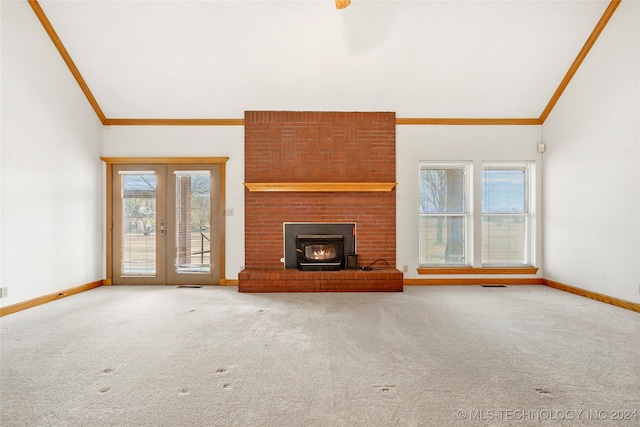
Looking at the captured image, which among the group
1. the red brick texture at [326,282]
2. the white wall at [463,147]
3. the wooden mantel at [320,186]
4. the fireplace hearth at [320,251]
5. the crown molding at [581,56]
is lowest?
the red brick texture at [326,282]

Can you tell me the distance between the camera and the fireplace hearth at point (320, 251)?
17.1 feet

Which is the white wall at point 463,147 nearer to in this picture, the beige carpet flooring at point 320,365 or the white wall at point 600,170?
the white wall at point 600,170

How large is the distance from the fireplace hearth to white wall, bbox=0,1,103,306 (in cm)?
327

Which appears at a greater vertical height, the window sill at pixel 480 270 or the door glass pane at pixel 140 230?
the door glass pane at pixel 140 230

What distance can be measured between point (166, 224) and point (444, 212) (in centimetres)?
467

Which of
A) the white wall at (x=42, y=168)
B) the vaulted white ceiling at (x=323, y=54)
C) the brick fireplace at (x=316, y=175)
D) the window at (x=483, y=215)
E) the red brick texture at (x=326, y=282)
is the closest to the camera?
the white wall at (x=42, y=168)

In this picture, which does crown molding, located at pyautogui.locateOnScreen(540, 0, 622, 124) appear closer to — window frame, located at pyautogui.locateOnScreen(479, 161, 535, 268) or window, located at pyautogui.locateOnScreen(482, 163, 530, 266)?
window frame, located at pyautogui.locateOnScreen(479, 161, 535, 268)

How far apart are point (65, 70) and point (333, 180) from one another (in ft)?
13.5

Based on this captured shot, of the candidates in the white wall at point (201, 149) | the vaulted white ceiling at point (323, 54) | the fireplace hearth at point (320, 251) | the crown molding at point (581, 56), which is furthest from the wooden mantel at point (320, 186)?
the crown molding at point (581, 56)

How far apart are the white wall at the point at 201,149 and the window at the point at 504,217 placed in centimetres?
413

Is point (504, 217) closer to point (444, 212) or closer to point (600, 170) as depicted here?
point (444, 212)

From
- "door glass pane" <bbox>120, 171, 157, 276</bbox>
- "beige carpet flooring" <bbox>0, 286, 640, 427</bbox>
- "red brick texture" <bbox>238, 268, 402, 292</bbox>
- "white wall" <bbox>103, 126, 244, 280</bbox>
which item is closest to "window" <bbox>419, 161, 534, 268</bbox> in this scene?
"red brick texture" <bbox>238, 268, 402, 292</bbox>

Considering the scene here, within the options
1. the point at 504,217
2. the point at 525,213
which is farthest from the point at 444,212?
the point at 525,213

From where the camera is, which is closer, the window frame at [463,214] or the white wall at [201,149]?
the white wall at [201,149]
